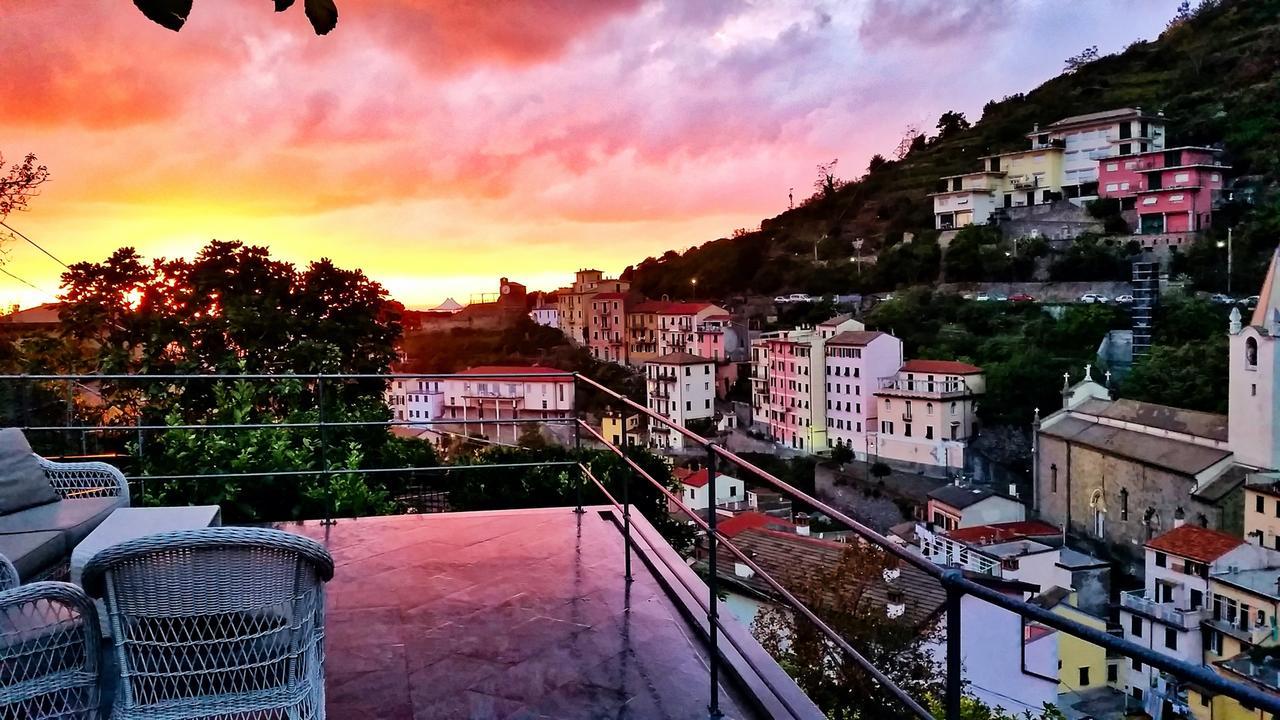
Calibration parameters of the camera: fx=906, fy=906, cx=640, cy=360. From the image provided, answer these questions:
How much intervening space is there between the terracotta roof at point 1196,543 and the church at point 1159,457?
297cm

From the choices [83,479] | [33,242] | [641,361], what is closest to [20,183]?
[33,242]

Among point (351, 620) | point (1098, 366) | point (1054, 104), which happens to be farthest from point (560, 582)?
point (1054, 104)

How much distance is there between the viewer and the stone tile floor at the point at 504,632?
2133 mm

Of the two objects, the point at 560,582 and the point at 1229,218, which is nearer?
the point at 560,582

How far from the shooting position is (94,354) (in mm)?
7594

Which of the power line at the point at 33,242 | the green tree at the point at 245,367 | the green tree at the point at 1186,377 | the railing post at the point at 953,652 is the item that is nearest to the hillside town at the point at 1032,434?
the green tree at the point at 1186,377

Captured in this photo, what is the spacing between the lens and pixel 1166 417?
1235 inches

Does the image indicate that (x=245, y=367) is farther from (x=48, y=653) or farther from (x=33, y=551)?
(x=48, y=653)

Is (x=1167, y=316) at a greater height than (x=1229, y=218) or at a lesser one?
lesser

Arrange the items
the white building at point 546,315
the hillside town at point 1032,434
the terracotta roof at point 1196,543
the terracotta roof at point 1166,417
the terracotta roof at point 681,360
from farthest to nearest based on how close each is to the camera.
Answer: the white building at point 546,315 < the terracotta roof at point 681,360 < the terracotta roof at point 1166,417 < the terracotta roof at point 1196,543 < the hillside town at point 1032,434

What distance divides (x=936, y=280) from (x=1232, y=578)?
89.3 ft

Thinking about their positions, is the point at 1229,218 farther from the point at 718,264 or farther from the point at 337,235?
the point at 337,235

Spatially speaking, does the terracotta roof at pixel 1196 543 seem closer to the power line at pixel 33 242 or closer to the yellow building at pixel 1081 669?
the yellow building at pixel 1081 669

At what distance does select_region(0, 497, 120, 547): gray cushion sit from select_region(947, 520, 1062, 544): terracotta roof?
83.1 feet
